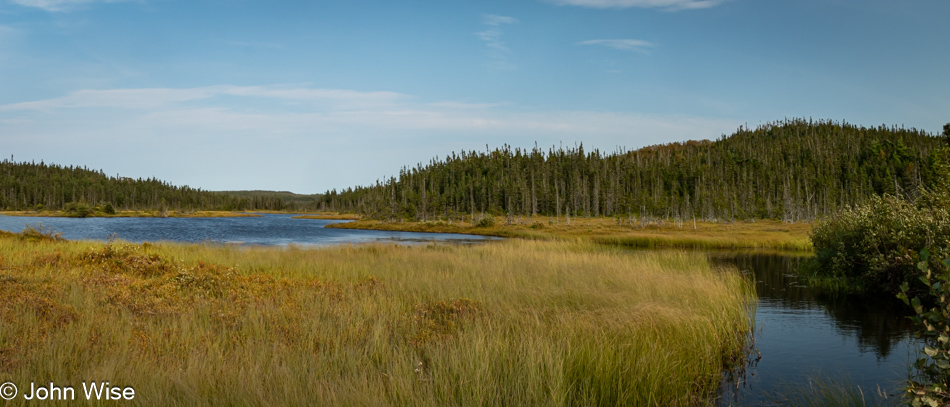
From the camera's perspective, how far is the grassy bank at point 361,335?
613cm

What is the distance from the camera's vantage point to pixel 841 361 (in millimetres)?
11211

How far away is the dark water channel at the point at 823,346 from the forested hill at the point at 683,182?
254 feet

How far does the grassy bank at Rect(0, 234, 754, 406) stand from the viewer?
6129 millimetres

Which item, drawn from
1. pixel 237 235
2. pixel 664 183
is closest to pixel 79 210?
pixel 237 235

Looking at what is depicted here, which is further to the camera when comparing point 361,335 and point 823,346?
point 823,346

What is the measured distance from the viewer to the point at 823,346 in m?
12.5

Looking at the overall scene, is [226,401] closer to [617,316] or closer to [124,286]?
[617,316]

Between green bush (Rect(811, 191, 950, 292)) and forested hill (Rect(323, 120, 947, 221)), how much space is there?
72.7 meters

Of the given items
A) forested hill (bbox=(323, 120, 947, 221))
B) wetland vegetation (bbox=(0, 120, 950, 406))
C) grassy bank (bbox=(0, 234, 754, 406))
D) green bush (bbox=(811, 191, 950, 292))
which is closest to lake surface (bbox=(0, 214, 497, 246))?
wetland vegetation (bbox=(0, 120, 950, 406))

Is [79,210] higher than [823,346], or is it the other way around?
[79,210]

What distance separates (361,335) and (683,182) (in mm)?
135829

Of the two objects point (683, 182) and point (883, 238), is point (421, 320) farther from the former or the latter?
point (683, 182)

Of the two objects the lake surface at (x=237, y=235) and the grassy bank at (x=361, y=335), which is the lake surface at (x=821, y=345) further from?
the lake surface at (x=237, y=235)

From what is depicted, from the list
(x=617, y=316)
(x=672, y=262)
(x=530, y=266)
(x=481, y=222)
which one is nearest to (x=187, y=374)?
(x=617, y=316)
